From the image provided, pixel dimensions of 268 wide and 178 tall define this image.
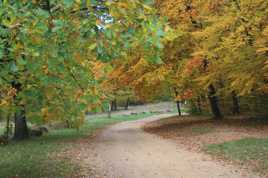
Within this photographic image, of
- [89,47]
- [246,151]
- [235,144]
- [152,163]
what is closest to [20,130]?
[152,163]

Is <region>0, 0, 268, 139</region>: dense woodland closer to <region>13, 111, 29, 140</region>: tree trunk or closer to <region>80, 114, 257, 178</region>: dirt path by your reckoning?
<region>80, 114, 257, 178</region>: dirt path

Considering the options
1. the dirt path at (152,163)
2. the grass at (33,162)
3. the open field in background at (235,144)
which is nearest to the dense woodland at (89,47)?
the grass at (33,162)

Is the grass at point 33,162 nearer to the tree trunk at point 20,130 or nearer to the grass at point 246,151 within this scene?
the tree trunk at point 20,130

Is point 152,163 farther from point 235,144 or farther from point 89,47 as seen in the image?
point 89,47

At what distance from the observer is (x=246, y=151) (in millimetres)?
11867

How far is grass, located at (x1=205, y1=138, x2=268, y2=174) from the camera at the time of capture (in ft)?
33.6

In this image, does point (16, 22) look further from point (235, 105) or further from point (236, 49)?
point (235, 105)

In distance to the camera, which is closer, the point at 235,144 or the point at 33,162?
the point at 33,162

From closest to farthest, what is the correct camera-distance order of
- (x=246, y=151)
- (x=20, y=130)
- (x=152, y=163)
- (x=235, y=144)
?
(x=152, y=163) → (x=246, y=151) → (x=235, y=144) → (x=20, y=130)

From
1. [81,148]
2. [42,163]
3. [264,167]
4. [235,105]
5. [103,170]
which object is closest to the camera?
[264,167]

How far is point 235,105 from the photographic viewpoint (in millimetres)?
26625

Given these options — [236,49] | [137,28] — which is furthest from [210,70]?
[137,28]

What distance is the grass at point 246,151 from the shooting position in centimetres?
1024

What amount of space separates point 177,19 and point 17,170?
13011 millimetres
